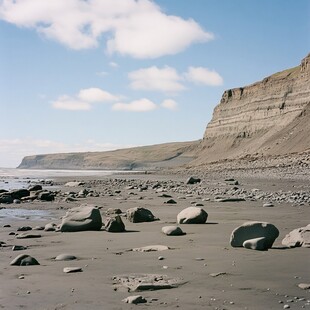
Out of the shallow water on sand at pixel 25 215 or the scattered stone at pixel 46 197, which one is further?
the scattered stone at pixel 46 197

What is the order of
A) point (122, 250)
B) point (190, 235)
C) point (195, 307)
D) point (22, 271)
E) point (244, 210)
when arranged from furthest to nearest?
1. point (244, 210)
2. point (190, 235)
3. point (122, 250)
4. point (22, 271)
5. point (195, 307)

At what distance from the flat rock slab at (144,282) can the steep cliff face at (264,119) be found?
4503 cm

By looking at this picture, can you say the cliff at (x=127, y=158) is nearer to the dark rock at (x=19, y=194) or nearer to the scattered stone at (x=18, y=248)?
the dark rock at (x=19, y=194)

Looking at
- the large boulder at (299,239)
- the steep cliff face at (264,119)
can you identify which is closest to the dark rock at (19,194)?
the large boulder at (299,239)

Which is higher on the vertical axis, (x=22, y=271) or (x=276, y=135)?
(x=276, y=135)

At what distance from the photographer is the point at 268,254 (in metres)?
5.54

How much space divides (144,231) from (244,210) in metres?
3.78

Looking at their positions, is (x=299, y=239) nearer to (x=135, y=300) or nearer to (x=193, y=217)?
(x=193, y=217)

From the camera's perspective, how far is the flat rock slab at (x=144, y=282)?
164 inches

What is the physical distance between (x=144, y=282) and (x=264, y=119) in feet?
215

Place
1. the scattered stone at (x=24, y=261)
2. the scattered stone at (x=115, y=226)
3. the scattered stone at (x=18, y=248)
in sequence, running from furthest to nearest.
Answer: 1. the scattered stone at (x=115, y=226)
2. the scattered stone at (x=18, y=248)
3. the scattered stone at (x=24, y=261)

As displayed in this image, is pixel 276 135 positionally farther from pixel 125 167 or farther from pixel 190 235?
pixel 125 167

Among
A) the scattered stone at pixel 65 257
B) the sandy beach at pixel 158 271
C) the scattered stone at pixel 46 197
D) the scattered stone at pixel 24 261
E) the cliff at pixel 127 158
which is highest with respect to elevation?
the cliff at pixel 127 158

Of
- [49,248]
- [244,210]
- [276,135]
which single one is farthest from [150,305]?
[276,135]
